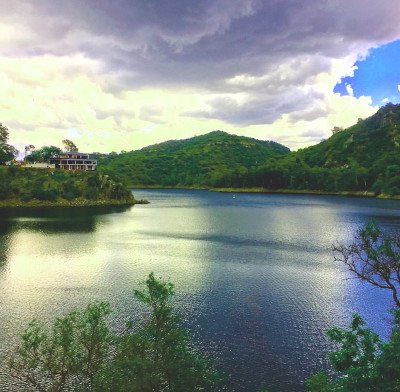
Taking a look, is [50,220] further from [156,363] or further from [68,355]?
[156,363]

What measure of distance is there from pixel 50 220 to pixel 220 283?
10354 cm

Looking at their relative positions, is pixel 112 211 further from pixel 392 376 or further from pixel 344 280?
pixel 392 376

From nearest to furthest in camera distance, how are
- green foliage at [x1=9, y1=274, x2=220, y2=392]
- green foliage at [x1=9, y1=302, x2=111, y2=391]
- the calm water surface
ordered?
1. green foliage at [x1=9, y1=274, x2=220, y2=392]
2. green foliage at [x1=9, y1=302, x2=111, y2=391]
3. the calm water surface

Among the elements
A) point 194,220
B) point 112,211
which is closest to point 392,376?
point 194,220

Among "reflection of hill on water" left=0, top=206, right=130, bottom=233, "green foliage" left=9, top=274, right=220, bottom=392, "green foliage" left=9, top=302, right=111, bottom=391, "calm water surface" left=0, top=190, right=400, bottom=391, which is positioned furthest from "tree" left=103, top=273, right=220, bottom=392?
"reflection of hill on water" left=0, top=206, right=130, bottom=233

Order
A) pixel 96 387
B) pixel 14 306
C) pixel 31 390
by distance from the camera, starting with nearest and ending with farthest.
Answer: pixel 96 387 < pixel 31 390 < pixel 14 306

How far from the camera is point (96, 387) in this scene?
2977 cm

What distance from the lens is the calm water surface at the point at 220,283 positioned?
45.8 metres

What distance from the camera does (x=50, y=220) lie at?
153 m

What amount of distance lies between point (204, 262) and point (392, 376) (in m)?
64.5

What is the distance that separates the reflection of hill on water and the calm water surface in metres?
0.67

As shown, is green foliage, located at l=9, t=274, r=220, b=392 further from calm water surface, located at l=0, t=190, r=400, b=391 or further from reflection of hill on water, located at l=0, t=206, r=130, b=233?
reflection of hill on water, located at l=0, t=206, r=130, b=233

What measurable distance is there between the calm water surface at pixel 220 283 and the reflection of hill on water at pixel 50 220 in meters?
0.67

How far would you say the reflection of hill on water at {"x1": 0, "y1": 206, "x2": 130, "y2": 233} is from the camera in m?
132
